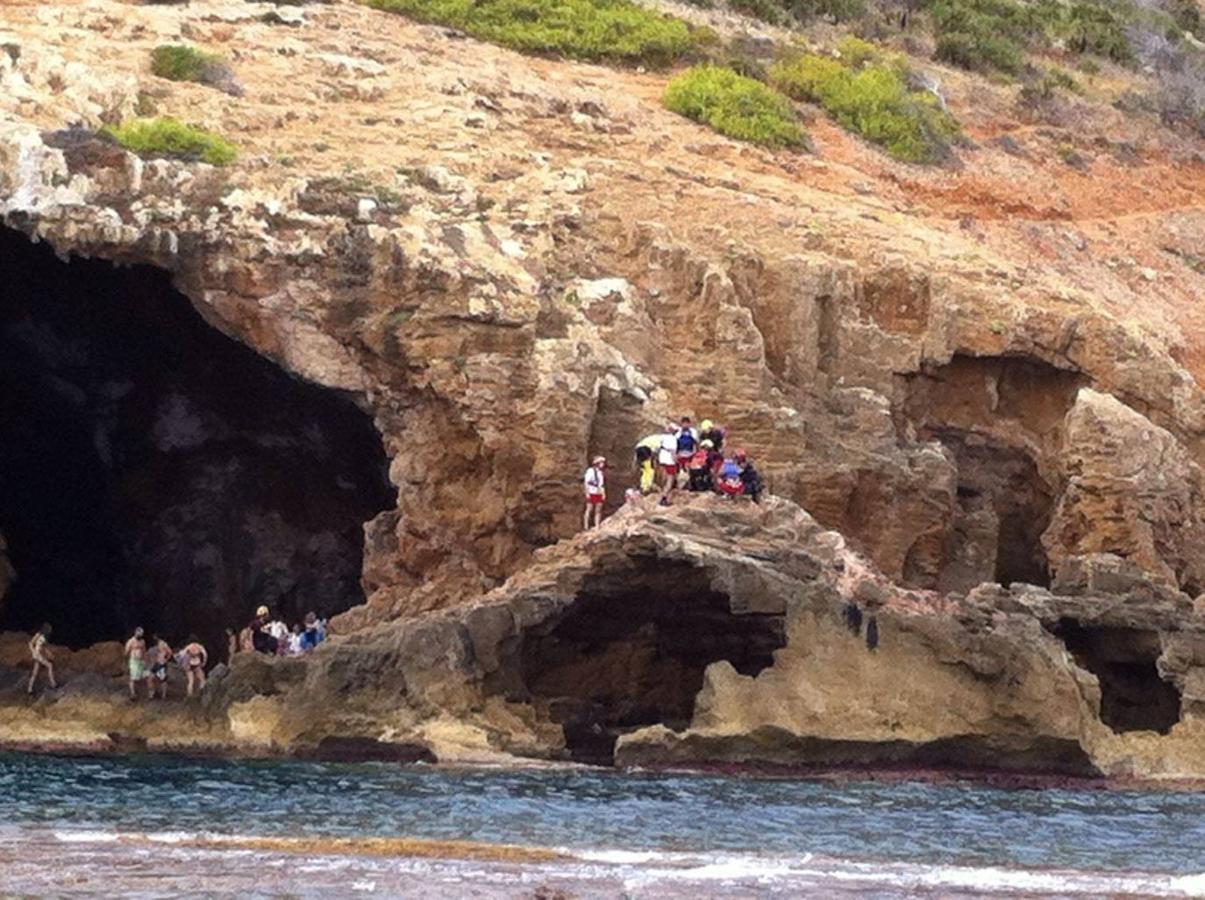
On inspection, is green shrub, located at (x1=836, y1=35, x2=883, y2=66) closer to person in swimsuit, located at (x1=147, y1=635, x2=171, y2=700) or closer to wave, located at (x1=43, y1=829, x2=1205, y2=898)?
person in swimsuit, located at (x1=147, y1=635, x2=171, y2=700)

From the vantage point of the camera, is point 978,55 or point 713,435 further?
point 978,55

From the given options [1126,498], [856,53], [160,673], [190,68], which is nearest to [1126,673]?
[1126,498]

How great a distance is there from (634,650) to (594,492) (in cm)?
219

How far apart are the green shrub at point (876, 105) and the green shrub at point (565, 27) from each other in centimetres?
229

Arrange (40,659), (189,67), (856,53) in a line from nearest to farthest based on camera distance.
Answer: (40,659) < (189,67) < (856,53)

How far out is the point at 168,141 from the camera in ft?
105

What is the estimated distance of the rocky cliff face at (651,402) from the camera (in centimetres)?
2764

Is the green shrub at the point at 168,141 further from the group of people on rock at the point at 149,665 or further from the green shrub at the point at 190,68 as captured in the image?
the group of people on rock at the point at 149,665

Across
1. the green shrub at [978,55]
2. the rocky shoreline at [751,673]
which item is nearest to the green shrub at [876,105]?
the green shrub at [978,55]

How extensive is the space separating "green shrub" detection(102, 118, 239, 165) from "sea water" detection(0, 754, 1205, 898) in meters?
9.18

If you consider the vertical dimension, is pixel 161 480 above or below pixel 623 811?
above

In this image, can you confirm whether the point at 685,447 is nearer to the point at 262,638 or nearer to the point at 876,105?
the point at 262,638

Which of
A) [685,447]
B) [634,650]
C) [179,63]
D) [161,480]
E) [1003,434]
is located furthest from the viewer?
[161,480]

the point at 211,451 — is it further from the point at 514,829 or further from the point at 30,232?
the point at 514,829
